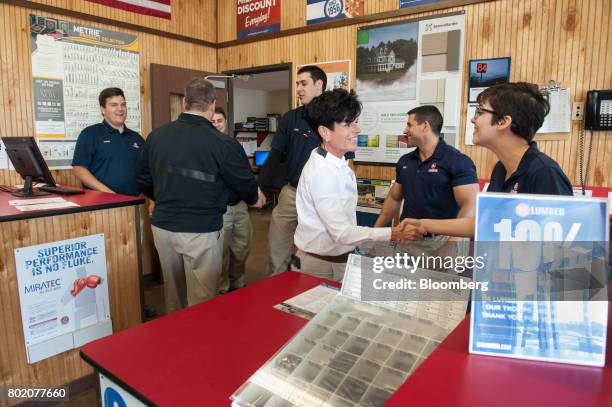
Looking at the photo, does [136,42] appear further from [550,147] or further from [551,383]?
[551,383]

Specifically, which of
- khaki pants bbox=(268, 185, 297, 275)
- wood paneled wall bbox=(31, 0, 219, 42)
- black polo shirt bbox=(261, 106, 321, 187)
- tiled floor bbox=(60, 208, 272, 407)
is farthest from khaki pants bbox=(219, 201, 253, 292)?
wood paneled wall bbox=(31, 0, 219, 42)

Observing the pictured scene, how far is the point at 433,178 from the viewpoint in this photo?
2.51 meters

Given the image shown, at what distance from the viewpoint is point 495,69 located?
3.25 metres

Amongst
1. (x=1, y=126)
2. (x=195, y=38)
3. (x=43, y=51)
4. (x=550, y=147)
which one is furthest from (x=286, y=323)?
(x=195, y=38)

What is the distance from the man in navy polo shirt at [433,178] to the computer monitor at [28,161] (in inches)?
90.8

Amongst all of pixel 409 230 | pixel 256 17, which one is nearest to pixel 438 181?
pixel 409 230

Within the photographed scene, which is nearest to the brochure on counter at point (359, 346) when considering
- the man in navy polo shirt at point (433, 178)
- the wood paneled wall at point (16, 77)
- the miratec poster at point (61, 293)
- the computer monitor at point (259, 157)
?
the man in navy polo shirt at point (433, 178)

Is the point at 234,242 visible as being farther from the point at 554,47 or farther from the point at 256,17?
the point at 554,47

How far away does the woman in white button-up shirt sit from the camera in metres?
1.85

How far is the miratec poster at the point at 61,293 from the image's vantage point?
7.28 feet

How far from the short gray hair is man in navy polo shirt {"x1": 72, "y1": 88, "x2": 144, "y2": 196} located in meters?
1.44

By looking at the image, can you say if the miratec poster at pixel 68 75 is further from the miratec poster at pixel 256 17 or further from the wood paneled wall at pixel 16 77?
the miratec poster at pixel 256 17

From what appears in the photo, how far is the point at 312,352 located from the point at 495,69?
10.1ft

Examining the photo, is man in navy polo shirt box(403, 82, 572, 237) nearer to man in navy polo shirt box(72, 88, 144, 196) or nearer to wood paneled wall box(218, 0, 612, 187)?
wood paneled wall box(218, 0, 612, 187)
